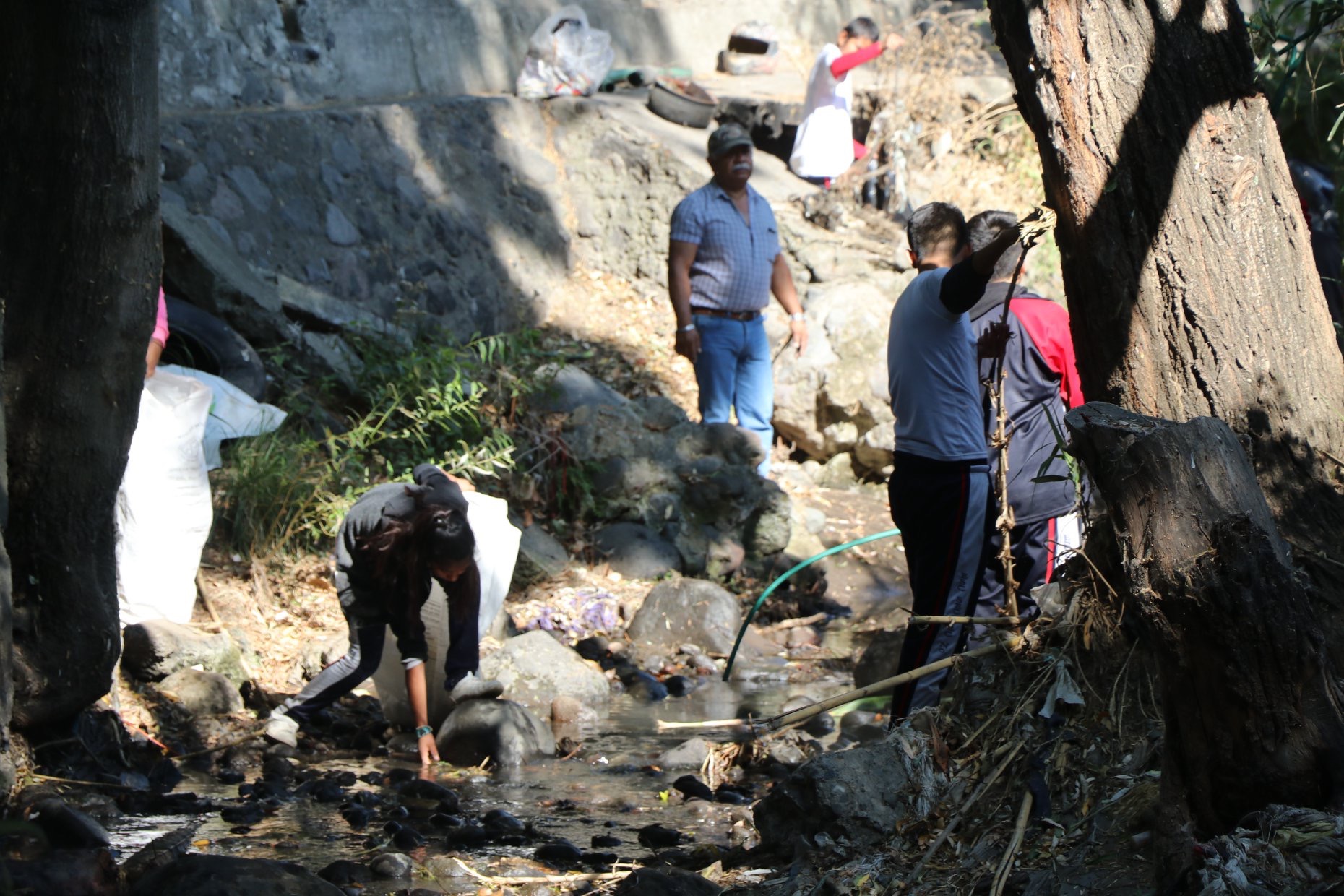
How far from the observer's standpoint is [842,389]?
33.5ft

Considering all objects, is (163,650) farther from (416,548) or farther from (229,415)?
(229,415)

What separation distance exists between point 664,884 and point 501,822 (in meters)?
1.24

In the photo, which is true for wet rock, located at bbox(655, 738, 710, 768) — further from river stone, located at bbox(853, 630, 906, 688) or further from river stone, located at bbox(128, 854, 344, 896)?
river stone, located at bbox(128, 854, 344, 896)

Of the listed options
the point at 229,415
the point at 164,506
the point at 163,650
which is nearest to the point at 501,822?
the point at 163,650

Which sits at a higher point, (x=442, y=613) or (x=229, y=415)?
(x=229, y=415)

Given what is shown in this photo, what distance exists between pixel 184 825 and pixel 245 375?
11.7 feet

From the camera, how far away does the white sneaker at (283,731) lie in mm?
5551

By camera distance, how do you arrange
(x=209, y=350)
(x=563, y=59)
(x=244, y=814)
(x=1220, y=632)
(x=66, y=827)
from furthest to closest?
(x=563, y=59)
(x=209, y=350)
(x=244, y=814)
(x=66, y=827)
(x=1220, y=632)

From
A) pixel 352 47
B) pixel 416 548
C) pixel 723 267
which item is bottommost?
pixel 416 548

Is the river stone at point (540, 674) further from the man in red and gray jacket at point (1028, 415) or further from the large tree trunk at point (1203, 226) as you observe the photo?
the large tree trunk at point (1203, 226)

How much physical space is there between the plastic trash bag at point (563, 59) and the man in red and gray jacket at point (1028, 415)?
7.44m

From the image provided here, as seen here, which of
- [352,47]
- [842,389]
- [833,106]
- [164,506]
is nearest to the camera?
[164,506]

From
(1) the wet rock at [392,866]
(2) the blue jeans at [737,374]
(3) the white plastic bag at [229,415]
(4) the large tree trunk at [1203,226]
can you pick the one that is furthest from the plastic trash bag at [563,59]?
(4) the large tree trunk at [1203,226]

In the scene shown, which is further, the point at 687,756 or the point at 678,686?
the point at 678,686
